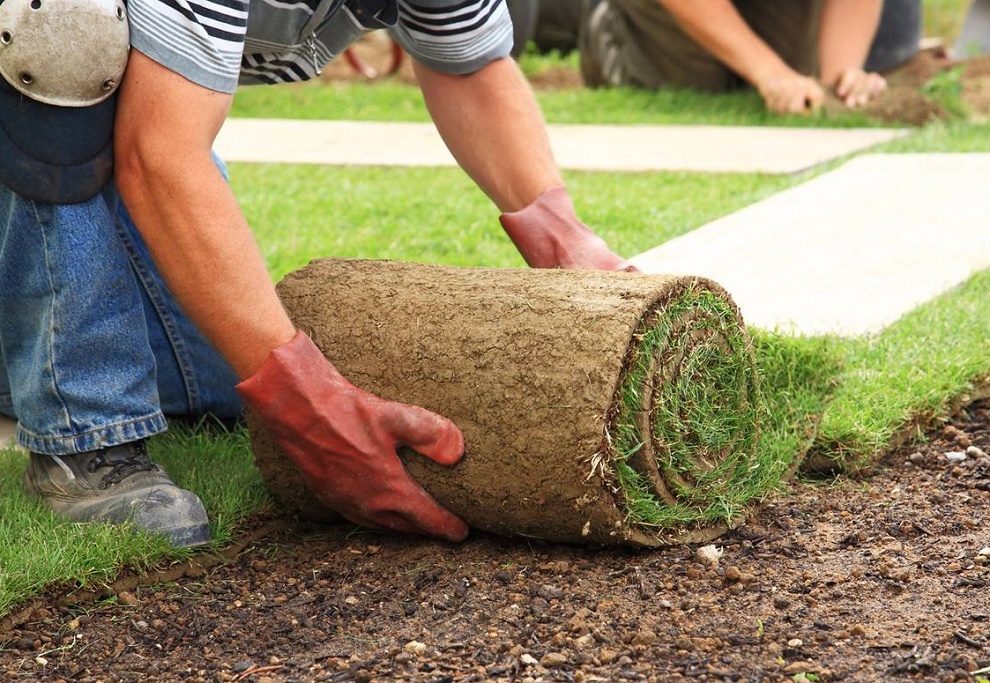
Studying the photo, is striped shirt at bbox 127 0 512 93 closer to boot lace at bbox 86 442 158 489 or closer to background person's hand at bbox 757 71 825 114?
boot lace at bbox 86 442 158 489

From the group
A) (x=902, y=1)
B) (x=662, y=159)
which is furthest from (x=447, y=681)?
(x=902, y=1)

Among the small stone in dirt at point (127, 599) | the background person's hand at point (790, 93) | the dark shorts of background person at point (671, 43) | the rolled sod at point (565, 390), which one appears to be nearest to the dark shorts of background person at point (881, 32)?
the dark shorts of background person at point (671, 43)

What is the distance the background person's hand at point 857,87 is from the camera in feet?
20.2

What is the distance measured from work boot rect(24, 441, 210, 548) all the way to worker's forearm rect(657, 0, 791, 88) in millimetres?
4316

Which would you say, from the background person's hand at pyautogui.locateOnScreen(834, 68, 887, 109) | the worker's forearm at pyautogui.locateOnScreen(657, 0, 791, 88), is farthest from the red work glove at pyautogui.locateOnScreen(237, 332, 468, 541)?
the background person's hand at pyautogui.locateOnScreen(834, 68, 887, 109)

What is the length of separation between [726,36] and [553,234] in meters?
3.81

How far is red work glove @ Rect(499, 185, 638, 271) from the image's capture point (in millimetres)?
2760

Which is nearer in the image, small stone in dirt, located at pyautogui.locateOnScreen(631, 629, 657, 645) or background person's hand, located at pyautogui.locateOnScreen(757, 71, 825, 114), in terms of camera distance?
small stone in dirt, located at pyautogui.locateOnScreen(631, 629, 657, 645)

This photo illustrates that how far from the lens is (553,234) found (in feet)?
9.13

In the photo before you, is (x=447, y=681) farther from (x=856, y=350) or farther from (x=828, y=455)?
(x=856, y=350)

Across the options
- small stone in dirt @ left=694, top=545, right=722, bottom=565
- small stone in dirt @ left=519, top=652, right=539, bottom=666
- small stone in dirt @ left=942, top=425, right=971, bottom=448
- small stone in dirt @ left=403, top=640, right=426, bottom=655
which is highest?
small stone in dirt @ left=519, top=652, right=539, bottom=666

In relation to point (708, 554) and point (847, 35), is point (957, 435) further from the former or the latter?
point (847, 35)

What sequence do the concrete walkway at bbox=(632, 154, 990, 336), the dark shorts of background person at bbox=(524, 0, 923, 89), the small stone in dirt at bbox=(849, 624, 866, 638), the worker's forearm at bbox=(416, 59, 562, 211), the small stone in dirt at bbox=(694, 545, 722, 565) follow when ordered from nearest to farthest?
the small stone in dirt at bbox=(849, 624, 866, 638) → the small stone in dirt at bbox=(694, 545, 722, 565) → the worker's forearm at bbox=(416, 59, 562, 211) → the concrete walkway at bbox=(632, 154, 990, 336) → the dark shorts of background person at bbox=(524, 0, 923, 89)

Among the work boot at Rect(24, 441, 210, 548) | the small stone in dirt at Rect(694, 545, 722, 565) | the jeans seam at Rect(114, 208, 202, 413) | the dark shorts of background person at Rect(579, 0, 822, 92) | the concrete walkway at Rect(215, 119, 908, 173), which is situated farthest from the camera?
the dark shorts of background person at Rect(579, 0, 822, 92)
